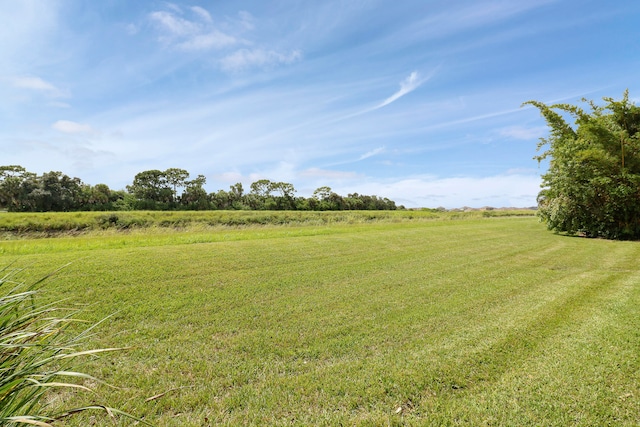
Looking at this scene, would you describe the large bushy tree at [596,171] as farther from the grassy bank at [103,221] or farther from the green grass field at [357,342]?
the grassy bank at [103,221]

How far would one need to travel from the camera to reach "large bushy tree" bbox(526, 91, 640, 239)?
49.2 feet

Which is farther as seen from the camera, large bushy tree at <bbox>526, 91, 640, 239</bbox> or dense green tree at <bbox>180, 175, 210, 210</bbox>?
dense green tree at <bbox>180, 175, 210, 210</bbox>

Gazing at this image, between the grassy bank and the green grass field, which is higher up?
the grassy bank

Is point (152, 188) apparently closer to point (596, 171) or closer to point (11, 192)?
point (11, 192)

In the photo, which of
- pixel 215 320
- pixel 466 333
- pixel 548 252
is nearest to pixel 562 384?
pixel 466 333

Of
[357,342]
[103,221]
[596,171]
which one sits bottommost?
[357,342]

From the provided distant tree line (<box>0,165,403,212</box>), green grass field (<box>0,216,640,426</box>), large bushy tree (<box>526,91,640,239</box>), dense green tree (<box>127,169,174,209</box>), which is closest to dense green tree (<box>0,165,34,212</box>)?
distant tree line (<box>0,165,403,212</box>)

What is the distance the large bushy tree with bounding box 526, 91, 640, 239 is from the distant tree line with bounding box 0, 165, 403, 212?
178 feet

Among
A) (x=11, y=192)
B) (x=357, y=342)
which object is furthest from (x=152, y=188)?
(x=357, y=342)

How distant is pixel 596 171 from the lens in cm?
1570

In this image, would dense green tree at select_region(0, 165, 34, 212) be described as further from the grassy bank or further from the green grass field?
the green grass field

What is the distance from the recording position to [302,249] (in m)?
11.3

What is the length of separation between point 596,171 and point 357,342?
61.8ft

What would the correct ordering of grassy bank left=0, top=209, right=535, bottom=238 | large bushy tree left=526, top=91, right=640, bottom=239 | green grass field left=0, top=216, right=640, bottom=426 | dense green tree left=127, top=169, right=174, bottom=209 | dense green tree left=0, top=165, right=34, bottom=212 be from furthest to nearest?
1. dense green tree left=127, top=169, right=174, bottom=209
2. dense green tree left=0, top=165, right=34, bottom=212
3. grassy bank left=0, top=209, right=535, bottom=238
4. large bushy tree left=526, top=91, right=640, bottom=239
5. green grass field left=0, top=216, right=640, bottom=426
